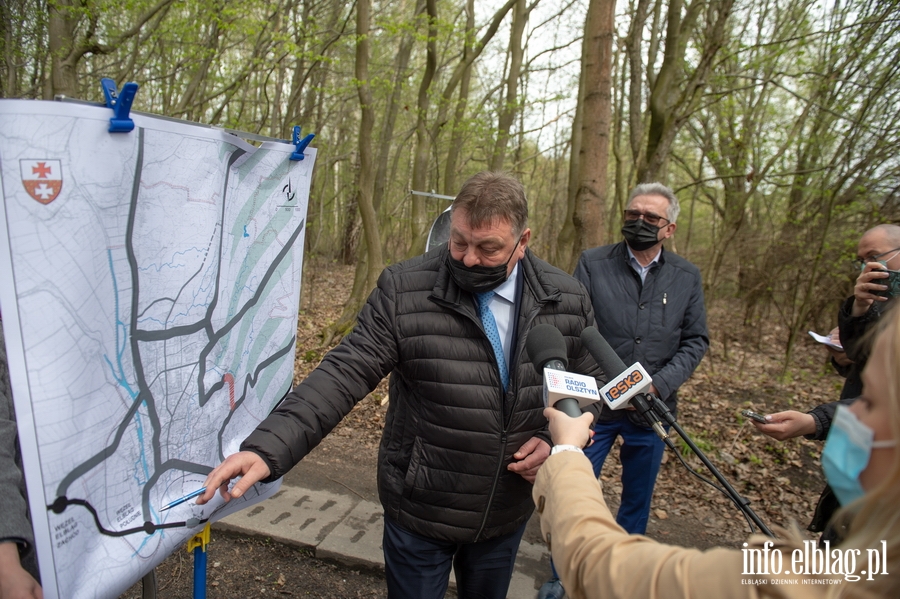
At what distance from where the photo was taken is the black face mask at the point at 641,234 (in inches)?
125

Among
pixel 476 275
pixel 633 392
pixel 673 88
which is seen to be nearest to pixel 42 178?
pixel 476 275

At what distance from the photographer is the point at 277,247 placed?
2.08 metres

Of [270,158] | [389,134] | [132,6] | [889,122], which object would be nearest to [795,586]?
[270,158]

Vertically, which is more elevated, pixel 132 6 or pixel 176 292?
pixel 132 6

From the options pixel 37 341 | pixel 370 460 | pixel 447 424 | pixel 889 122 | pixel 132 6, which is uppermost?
pixel 132 6

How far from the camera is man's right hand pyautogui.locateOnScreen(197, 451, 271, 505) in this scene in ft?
4.77

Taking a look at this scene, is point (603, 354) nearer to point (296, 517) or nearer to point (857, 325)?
point (857, 325)

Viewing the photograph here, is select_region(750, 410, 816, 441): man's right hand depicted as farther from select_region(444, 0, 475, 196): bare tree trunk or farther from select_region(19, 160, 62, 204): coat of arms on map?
select_region(444, 0, 475, 196): bare tree trunk

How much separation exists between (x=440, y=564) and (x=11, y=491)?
1.42 metres

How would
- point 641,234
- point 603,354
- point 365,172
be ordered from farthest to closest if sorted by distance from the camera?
point 365,172
point 641,234
point 603,354

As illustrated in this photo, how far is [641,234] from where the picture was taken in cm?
317

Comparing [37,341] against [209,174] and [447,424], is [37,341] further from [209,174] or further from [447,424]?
[447,424]

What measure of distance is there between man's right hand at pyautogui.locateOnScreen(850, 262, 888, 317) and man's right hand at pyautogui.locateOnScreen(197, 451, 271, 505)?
2.69 meters

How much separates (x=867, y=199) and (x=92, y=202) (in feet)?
27.7
